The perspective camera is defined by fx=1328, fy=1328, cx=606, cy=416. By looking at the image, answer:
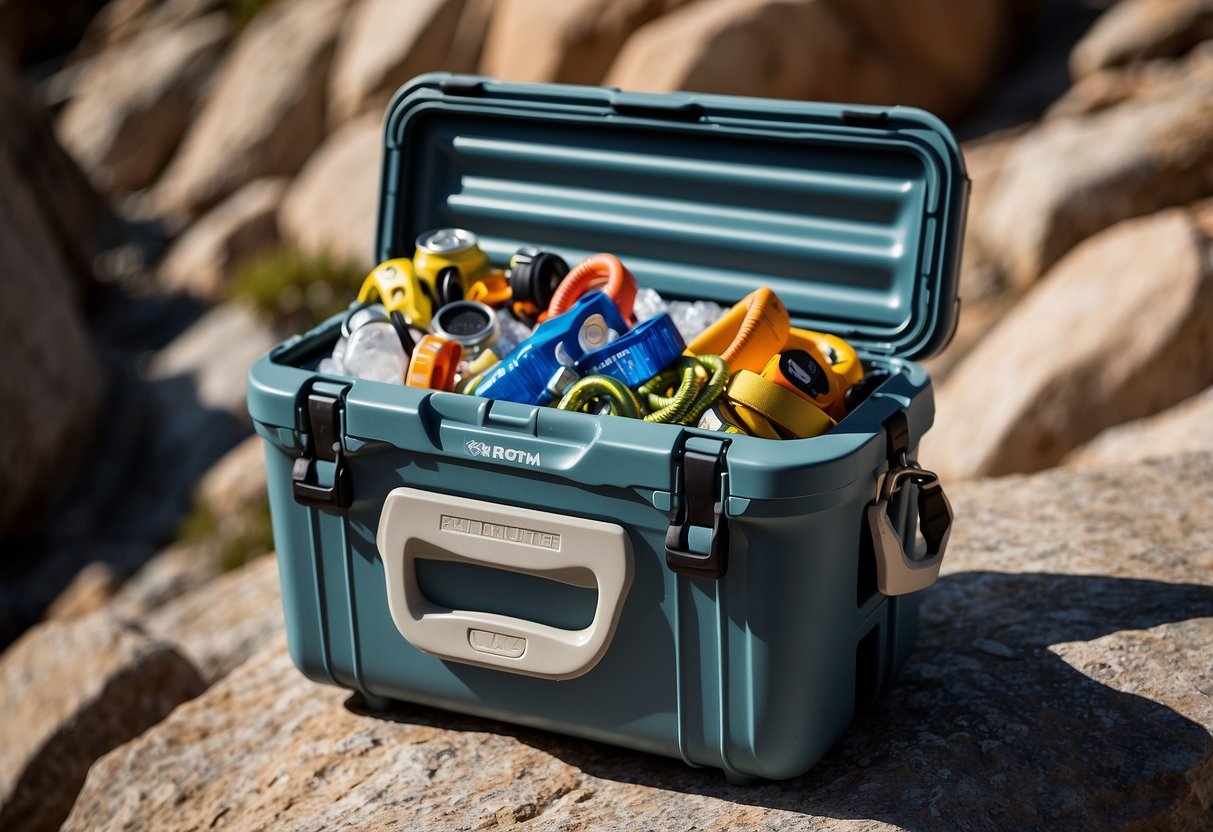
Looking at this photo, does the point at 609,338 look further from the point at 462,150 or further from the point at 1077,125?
the point at 1077,125

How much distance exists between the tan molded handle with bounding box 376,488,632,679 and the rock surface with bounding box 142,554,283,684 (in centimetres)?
122

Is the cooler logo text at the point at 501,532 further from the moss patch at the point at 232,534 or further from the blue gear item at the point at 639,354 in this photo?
the moss patch at the point at 232,534

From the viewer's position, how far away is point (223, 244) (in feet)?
26.5

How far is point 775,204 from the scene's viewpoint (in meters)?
2.64

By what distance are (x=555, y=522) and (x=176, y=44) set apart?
9083 mm

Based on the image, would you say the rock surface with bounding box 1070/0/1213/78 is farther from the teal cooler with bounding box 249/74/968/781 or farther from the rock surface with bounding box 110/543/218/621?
the rock surface with bounding box 110/543/218/621

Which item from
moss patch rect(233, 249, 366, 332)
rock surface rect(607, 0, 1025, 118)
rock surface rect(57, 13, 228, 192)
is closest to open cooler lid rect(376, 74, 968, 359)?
rock surface rect(607, 0, 1025, 118)

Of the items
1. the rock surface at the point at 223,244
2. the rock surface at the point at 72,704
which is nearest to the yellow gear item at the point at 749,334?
the rock surface at the point at 72,704

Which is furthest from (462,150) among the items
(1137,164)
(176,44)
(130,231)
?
(176,44)

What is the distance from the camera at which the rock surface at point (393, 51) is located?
27.9 feet

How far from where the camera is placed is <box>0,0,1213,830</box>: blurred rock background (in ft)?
11.8

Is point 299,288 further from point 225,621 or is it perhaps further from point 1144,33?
point 1144,33

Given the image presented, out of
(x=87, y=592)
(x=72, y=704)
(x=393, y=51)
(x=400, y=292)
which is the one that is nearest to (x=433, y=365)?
(x=400, y=292)

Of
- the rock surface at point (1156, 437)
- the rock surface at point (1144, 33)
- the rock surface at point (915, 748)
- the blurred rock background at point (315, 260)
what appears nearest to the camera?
the rock surface at point (915, 748)
